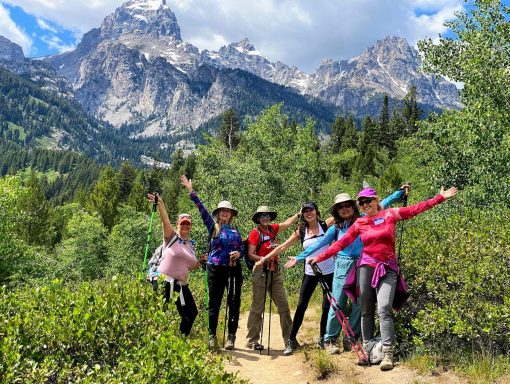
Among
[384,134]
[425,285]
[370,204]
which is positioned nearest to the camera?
[370,204]

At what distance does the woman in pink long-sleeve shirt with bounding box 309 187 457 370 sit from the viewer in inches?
228

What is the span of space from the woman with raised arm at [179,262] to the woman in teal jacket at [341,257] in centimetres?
175

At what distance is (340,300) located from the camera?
6.89 metres

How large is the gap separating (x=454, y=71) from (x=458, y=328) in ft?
34.1

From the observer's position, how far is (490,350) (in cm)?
547

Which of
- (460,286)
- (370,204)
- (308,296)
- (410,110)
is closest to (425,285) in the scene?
(460,286)

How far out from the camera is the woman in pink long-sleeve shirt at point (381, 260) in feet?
19.0

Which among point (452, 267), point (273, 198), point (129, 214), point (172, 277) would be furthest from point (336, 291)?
point (129, 214)

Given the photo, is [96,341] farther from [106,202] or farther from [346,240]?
[106,202]

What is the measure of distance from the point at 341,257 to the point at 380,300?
119 centimetres

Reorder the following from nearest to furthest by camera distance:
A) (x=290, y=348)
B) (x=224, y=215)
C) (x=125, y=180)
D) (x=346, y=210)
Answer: (x=346, y=210) < (x=224, y=215) < (x=290, y=348) < (x=125, y=180)

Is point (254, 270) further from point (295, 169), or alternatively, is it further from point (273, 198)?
point (295, 169)

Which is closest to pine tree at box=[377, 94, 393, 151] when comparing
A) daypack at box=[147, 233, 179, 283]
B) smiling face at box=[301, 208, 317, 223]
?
smiling face at box=[301, 208, 317, 223]

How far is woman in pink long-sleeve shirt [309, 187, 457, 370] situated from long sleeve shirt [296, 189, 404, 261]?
2.10 ft
